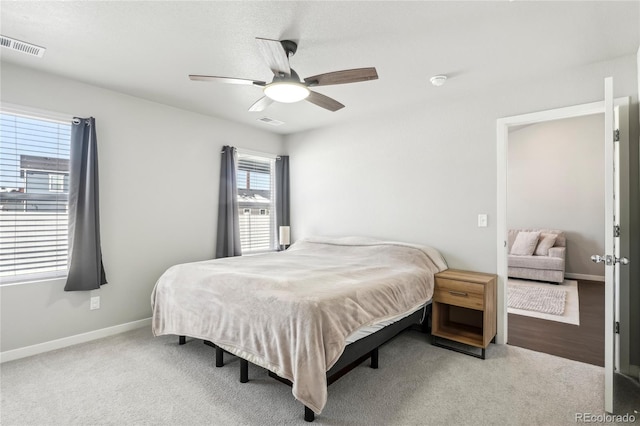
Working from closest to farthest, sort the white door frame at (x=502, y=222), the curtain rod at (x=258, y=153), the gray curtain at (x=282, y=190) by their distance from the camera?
the white door frame at (x=502, y=222) → the curtain rod at (x=258, y=153) → the gray curtain at (x=282, y=190)

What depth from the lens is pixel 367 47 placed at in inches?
97.7

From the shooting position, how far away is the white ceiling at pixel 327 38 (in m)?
2.02

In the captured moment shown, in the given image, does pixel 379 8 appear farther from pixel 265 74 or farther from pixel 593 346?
pixel 593 346

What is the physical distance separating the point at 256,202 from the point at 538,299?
A: 14.6ft

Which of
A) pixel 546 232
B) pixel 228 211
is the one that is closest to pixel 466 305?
pixel 228 211

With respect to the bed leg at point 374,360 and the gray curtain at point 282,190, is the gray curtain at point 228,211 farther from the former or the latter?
the bed leg at point 374,360

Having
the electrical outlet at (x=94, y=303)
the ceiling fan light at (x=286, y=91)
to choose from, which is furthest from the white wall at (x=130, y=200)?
the ceiling fan light at (x=286, y=91)

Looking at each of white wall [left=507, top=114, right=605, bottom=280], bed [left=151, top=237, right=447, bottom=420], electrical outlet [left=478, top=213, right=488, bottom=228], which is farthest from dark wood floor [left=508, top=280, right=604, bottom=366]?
white wall [left=507, top=114, right=605, bottom=280]

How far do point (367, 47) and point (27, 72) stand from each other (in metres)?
3.04

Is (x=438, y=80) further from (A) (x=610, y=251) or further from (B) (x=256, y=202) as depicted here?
(B) (x=256, y=202)

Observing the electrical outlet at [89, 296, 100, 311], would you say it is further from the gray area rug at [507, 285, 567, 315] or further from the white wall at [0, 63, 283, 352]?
the gray area rug at [507, 285, 567, 315]

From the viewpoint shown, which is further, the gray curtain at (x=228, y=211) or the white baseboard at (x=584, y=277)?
the white baseboard at (x=584, y=277)

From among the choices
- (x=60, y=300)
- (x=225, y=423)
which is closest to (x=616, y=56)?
(x=225, y=423)

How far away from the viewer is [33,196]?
116 inches
